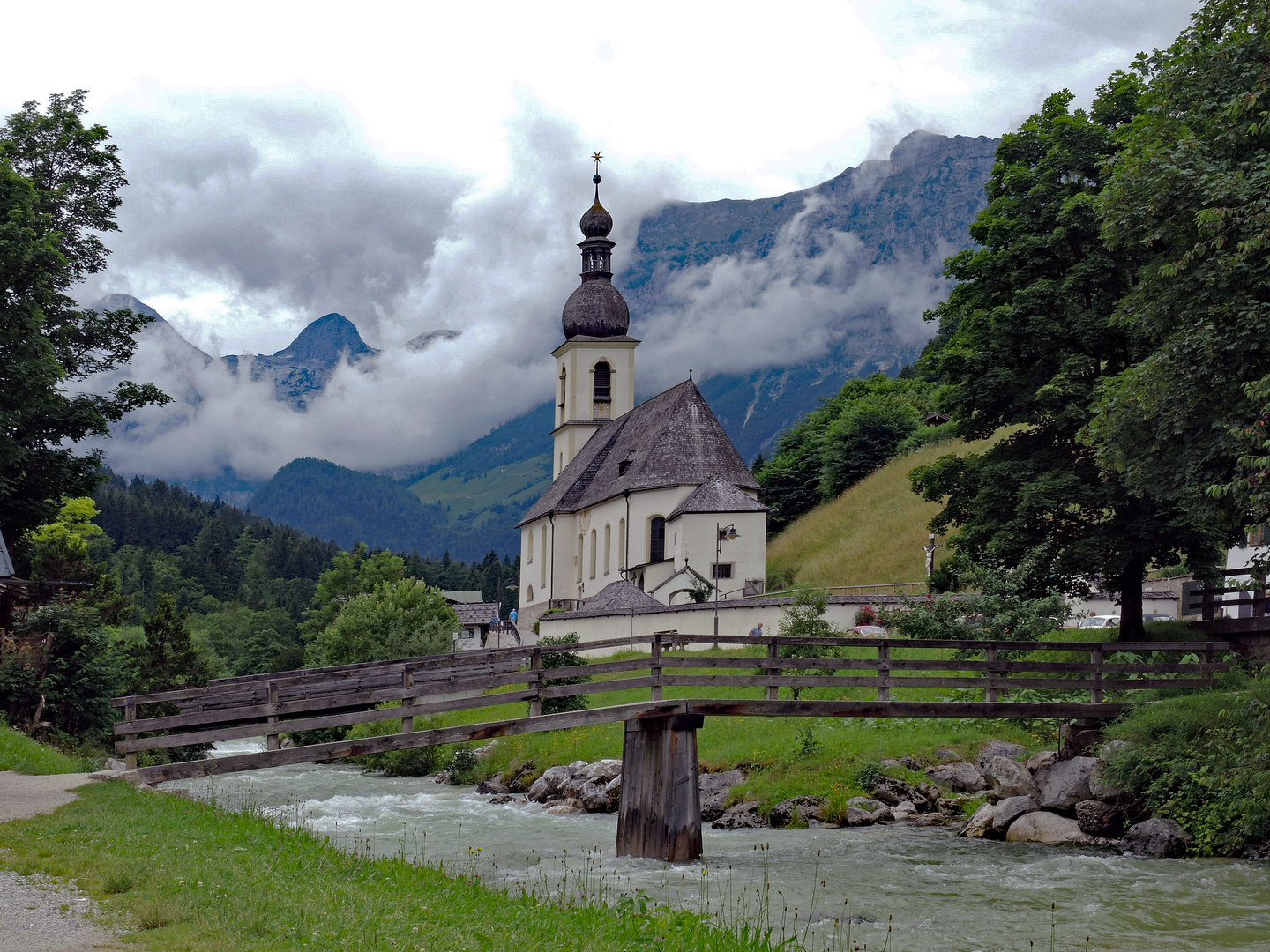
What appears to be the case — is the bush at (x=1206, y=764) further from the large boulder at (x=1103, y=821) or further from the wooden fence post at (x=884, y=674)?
the wooden fence post at (x=884, y=674)

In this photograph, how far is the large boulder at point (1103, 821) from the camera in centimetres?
1861

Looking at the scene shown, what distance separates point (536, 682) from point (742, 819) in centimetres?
591

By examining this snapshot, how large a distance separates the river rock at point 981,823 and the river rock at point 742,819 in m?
3.96

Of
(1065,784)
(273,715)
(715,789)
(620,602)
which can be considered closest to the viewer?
(273,715)

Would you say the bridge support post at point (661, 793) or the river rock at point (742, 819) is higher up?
the bridge support post at point (661, 793)

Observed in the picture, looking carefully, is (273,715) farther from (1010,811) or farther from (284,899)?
(1010,811)

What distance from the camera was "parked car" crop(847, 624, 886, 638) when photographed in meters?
36.8

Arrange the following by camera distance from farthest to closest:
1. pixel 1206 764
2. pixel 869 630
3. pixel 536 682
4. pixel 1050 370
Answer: pixel 869 630, pixel 1050 370, pixel 536 682, pixel 1206 764

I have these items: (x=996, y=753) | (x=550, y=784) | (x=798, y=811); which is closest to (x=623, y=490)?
(x=550, y=784)

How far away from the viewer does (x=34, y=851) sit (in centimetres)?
1107

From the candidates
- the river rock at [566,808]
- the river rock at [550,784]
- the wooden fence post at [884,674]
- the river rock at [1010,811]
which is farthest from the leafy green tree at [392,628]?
the river rock at [1010,811]

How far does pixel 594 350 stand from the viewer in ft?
265

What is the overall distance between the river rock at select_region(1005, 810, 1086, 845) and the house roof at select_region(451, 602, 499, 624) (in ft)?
273

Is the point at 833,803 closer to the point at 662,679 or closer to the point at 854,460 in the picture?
the point at 662,679
